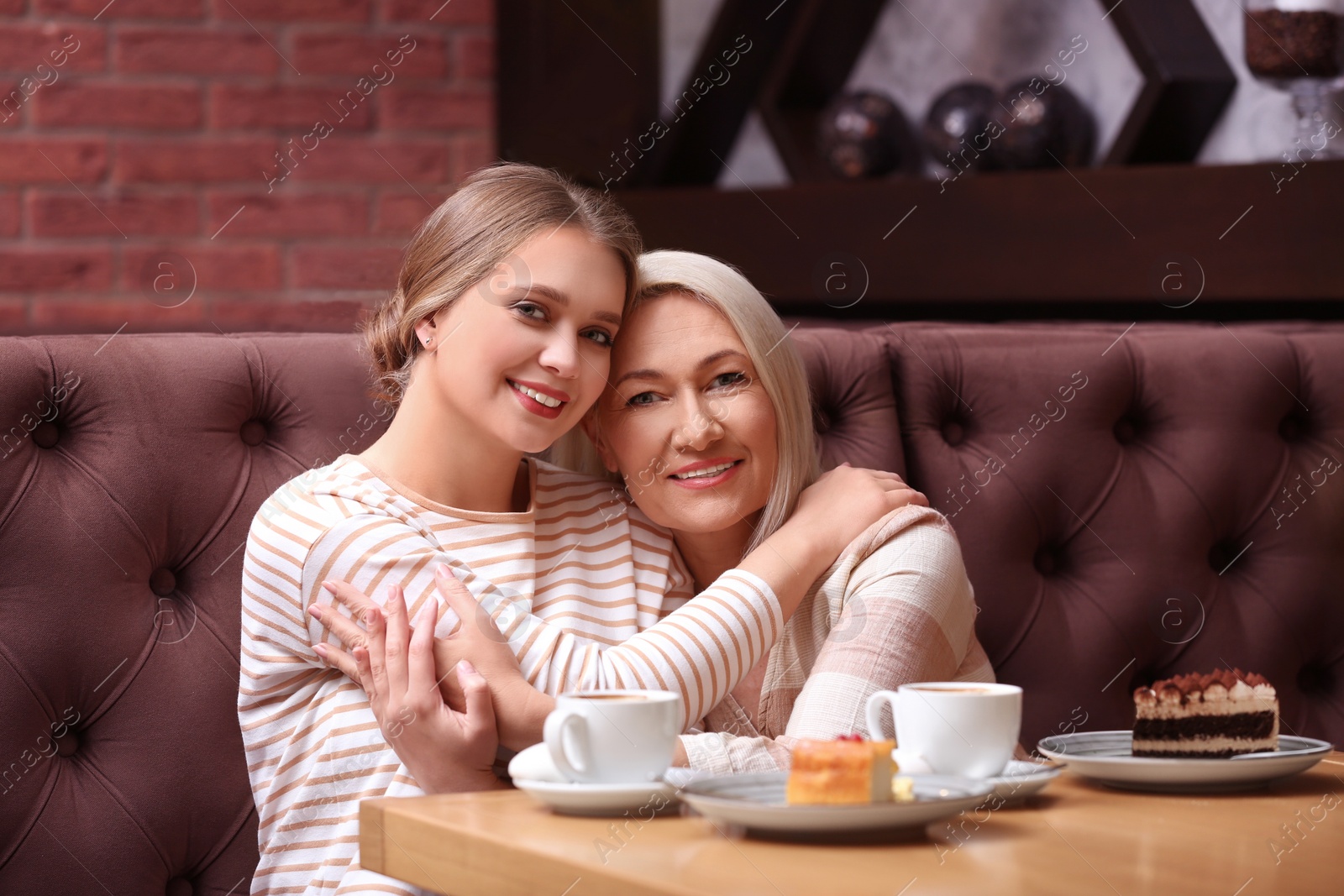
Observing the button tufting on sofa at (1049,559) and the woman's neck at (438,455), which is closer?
the woman's neck at (438,455)

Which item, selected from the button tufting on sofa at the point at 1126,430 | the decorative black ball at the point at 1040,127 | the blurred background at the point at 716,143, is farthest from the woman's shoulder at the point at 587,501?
the decorative black ball at the point at 1040,127

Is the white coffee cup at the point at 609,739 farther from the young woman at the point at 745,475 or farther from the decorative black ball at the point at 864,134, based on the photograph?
the decorative black ball at the point at 864,134

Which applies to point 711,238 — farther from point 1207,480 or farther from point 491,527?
point 491,527

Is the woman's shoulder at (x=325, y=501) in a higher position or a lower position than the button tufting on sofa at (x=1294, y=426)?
lower

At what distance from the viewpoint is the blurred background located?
210 centimetres

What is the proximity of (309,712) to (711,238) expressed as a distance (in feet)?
5.13

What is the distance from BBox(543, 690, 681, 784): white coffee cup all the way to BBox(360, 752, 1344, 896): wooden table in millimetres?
31

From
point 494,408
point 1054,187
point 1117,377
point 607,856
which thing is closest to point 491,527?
point 494,408

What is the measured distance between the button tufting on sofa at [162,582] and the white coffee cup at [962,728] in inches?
30.9

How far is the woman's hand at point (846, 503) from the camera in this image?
4.22 ft

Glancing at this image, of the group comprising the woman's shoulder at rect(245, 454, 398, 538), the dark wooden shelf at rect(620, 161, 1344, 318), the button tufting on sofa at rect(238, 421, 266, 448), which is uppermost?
the dark wooden shelf at rect(620, 161, 1344, 318)

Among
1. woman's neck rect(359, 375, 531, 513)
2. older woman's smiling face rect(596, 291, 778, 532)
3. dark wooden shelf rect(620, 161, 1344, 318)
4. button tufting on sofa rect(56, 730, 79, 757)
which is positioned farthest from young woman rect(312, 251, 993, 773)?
dark wooden shelf rect(620, 161, 1344, 318)

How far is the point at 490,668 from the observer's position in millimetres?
1093

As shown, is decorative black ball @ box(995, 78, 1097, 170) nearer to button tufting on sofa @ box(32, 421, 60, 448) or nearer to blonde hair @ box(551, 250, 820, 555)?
blonde hair @ box(551, 250, 820, 555)
